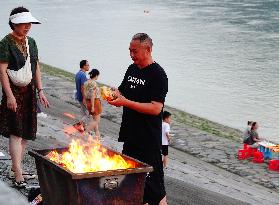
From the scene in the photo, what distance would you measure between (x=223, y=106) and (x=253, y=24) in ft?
134

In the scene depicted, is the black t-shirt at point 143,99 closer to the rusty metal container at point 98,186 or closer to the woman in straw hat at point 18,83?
the rusty metal container at point 98,186

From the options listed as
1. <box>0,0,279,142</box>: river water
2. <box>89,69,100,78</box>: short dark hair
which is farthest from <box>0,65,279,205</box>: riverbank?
<box>0,0,279,142</box>: river water

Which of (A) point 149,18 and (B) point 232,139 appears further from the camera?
(A) point 149,18

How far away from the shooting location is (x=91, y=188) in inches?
188

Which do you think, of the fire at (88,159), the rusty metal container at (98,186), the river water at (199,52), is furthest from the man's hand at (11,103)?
the river water at (199,52)

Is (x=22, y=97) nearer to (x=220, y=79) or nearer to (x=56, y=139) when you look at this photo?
(x=56, y=139)

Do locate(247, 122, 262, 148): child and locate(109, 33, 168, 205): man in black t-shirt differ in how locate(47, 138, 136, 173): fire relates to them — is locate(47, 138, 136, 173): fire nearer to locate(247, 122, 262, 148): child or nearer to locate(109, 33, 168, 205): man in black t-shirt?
locate(109, 33, 168, 205): man in black t-shirt

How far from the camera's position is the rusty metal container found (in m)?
4.72

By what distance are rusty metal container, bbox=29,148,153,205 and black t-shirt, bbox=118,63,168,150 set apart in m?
0.35

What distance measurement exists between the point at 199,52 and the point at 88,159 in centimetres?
4145

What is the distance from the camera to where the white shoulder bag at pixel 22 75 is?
245 inches

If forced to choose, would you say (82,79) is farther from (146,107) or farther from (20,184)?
(146,107)

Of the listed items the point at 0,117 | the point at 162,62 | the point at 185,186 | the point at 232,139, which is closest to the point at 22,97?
Answer: the point at 0,117

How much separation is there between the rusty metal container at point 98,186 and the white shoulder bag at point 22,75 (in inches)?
52.6
